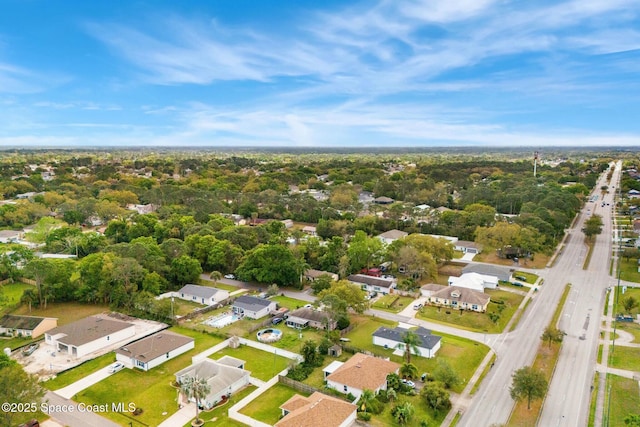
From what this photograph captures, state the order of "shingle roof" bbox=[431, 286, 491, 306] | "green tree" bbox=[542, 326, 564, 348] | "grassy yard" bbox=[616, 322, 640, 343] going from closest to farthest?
"green tree" bbox=[542, 326, 564, 348], "grassy yard" bbox=[616, 322, 640, 343], "shingle roof" bbox=[431, 286, 491, 306]

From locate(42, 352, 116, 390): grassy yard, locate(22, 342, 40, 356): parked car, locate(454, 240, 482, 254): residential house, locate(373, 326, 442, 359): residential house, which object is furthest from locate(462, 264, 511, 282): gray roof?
locate(22, 342, 40, 356): parked car

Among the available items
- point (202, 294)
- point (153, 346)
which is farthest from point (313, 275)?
point (153, 346)

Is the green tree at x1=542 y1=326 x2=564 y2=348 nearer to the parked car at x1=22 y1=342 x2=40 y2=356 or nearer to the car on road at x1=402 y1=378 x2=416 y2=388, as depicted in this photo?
the car on road at x1=402 y1=378 x2=416 y2=388

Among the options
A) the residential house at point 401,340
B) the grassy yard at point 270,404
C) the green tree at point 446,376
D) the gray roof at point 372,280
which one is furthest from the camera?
the gray roof at point 372,280

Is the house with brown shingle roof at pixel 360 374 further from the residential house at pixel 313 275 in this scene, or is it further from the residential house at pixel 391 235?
the residential house at pixel 391 235

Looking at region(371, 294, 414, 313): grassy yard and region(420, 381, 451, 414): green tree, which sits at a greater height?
region(420, 381, 451, 414): green tree

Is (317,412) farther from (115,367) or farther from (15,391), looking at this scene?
(115,367)

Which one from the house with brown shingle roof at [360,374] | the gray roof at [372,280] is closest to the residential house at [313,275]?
the gray roof at [372,280]

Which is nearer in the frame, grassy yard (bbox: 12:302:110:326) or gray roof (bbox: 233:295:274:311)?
grassy yard (bbox: 12:302:110:326)
